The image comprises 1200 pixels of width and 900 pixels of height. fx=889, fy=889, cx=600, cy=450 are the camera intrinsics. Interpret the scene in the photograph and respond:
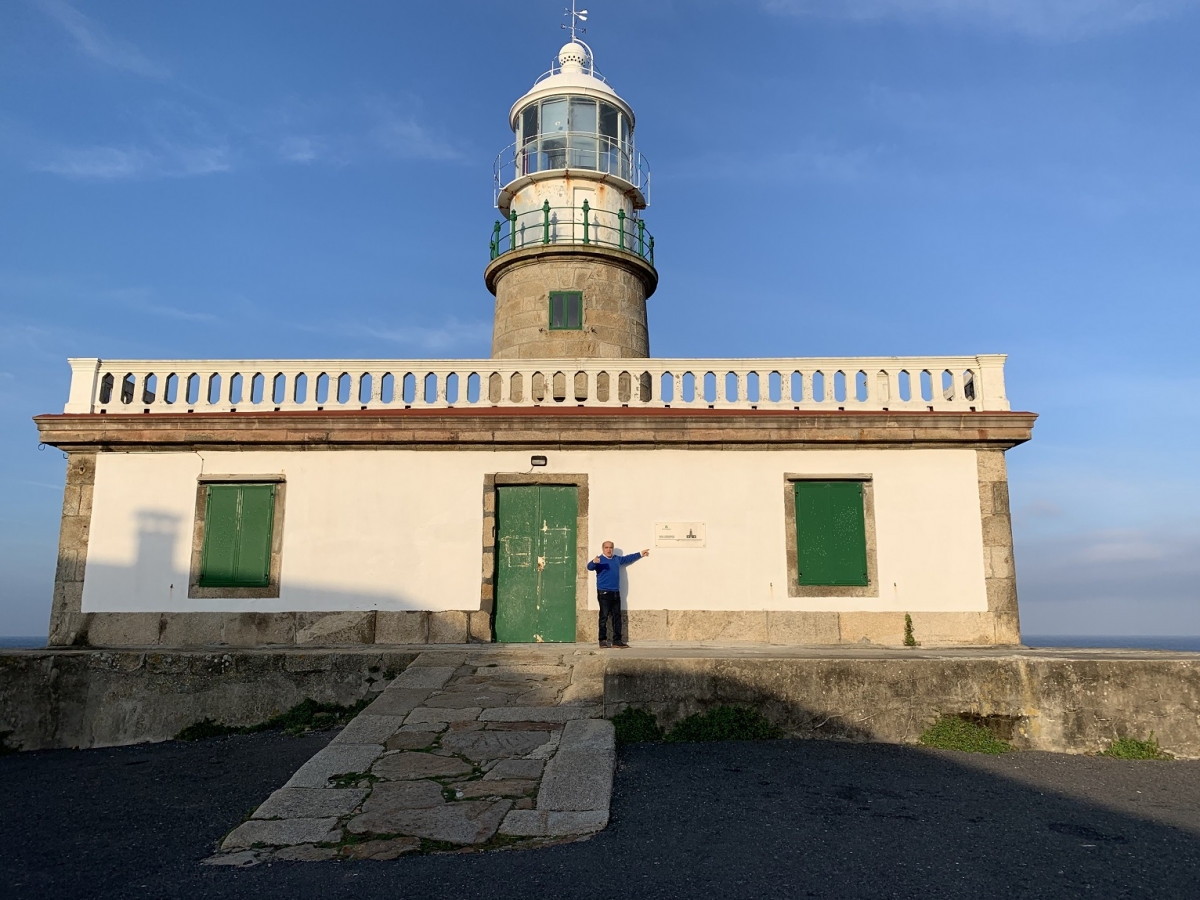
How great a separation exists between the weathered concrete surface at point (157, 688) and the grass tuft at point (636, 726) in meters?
2.55

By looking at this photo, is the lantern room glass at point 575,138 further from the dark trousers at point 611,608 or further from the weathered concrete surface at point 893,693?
the weathered concrete surface at point 893,693

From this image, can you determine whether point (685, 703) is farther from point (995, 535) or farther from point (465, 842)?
point (995, 535)

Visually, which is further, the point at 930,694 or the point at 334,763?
the point at 930,694

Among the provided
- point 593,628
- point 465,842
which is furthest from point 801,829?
point 593,628

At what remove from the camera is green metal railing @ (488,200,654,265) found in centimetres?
→ 1608

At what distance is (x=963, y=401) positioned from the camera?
450 inches

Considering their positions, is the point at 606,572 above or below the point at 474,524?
below

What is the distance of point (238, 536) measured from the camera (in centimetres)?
1093

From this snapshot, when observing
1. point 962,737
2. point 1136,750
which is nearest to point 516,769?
point 962,737

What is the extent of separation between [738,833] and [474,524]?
631cm

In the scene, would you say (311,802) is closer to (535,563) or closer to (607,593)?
(607,593)

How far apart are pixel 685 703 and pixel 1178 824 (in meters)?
3.49

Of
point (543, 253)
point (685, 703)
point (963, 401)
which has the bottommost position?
point (685, 703)

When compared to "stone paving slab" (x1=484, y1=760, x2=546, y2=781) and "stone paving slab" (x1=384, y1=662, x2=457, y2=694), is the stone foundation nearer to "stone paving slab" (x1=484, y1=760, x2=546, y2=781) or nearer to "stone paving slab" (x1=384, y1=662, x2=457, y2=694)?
"stone paving slab" (x1=384, y1=662, x2=457, y2=694)
